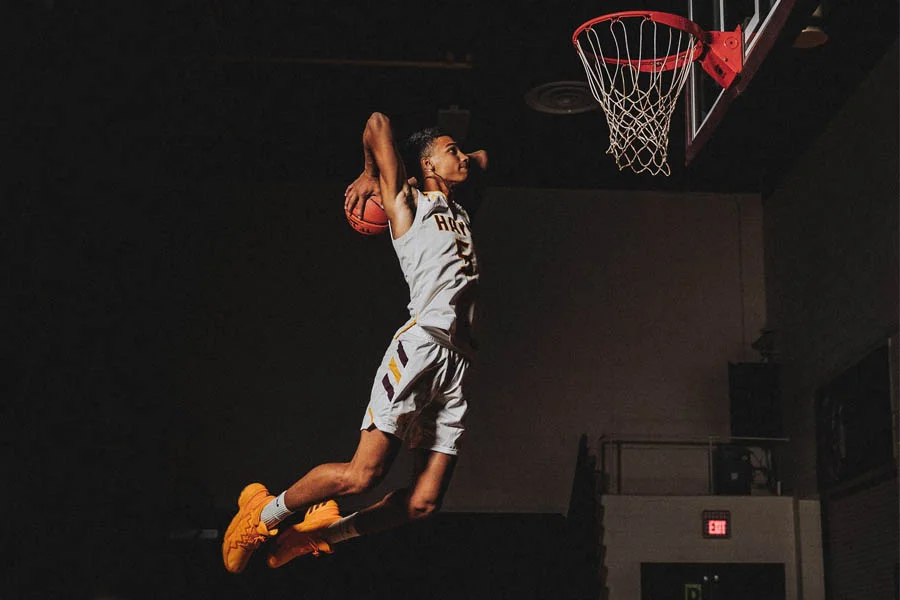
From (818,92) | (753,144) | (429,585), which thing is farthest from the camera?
(753,144)

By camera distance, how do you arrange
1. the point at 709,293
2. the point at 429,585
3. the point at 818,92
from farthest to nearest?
the point at 709,293 < the point at 818,92 < the point at 429,585

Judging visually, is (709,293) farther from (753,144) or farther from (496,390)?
(496,390)

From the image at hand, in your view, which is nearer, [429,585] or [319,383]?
[429,585]

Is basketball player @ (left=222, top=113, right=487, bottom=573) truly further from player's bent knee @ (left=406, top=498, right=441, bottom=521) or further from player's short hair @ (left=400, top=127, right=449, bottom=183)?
player's short hair @ (left=400, top=127, right=449, bottom=183)

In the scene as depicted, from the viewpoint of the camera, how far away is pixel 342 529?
14.9 ft

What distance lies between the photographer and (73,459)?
5965mm

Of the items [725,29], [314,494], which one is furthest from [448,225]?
[725,29]

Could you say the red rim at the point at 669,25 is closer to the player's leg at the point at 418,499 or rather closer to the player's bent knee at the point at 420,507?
the player's leg at the point at 418,499

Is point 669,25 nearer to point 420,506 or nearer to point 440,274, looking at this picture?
point 440,274

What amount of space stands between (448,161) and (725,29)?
2359 mm

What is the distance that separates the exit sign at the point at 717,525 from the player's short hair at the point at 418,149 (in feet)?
20.3

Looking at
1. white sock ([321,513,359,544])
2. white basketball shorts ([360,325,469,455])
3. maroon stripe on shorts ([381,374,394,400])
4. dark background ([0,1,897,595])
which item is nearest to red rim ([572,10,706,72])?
dark background ([0,1,897,595])

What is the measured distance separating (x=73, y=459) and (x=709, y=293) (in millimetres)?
7802

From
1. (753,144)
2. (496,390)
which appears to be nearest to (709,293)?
(753,144)
